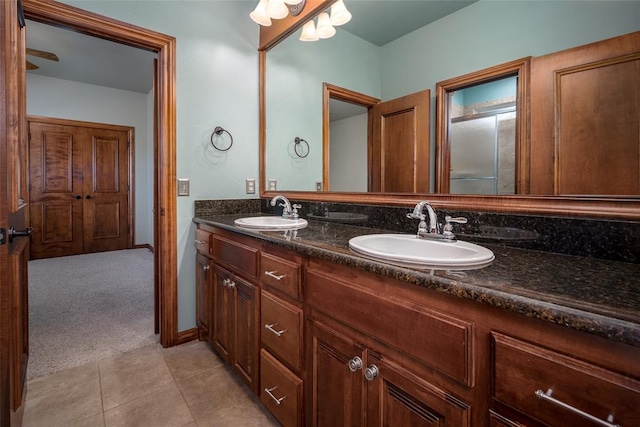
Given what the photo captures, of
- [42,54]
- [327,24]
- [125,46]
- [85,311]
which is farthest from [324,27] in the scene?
[42,54]

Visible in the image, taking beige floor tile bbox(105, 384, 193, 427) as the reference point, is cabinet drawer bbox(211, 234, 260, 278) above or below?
above

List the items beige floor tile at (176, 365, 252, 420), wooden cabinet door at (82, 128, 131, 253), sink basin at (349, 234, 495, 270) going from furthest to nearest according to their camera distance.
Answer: wooden cabinet door at (82, 128, 131, 253), beige floor tile at (176, 365, 252, 420), sink basin at (349, 234, 495, 270)

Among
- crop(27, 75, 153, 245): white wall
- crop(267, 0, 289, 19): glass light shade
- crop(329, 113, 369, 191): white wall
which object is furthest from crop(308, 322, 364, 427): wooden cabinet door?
crop(27, 75, 153, 245): white wall

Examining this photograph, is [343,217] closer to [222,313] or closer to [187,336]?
[222,313]

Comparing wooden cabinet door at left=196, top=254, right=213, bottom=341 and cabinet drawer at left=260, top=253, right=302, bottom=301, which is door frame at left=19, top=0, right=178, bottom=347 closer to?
wooden cabinet door at left=196, top=254, right=213, bottom=341

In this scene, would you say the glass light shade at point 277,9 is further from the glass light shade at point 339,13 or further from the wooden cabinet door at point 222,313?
the wooden cabinet door at point 222,313

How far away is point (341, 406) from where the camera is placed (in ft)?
3.09

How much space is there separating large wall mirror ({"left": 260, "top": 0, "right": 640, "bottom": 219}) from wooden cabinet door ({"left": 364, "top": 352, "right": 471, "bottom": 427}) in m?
0.67

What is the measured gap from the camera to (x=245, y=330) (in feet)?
4.75

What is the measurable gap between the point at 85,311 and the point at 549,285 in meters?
3.19

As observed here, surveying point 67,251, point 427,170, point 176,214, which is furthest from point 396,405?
point 67,251

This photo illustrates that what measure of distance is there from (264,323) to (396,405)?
0.69 metres

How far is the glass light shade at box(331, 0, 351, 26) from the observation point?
1742mm

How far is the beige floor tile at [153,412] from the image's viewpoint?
1.35 meters
